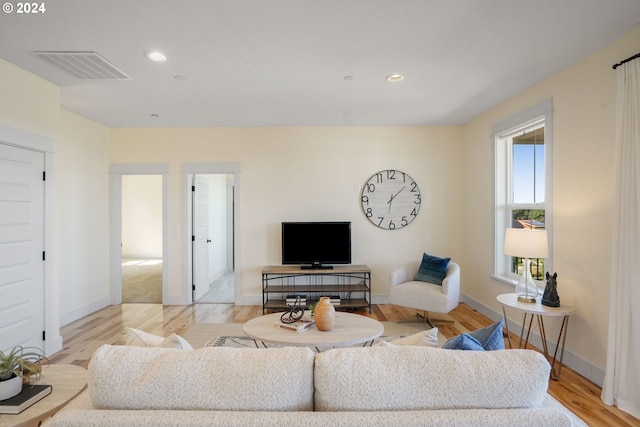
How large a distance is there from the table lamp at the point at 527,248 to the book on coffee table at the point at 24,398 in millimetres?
3416

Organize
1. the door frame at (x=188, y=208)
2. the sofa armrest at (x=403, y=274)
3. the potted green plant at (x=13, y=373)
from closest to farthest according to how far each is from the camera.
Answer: the potted green plant at (x=13, y=373)
the sofa armrest at (x=403, y=274)
the door frame at (x=188, y=208)

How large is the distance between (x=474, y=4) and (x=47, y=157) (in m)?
3.90

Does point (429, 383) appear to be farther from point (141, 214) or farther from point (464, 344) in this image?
point (141, 214)

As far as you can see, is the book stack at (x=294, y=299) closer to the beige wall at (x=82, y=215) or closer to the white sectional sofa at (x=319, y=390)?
the beige wall at (x=82, y=215)

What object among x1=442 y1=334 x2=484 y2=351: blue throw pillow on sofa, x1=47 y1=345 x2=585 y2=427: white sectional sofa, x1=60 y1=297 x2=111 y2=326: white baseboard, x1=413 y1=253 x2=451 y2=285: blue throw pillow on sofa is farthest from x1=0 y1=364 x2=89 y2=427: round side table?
x1=413 y1=253 x2=451 y2=285: blue throw pillow on sofa

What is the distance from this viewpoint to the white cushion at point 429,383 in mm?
1139

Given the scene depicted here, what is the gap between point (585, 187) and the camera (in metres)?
2.87

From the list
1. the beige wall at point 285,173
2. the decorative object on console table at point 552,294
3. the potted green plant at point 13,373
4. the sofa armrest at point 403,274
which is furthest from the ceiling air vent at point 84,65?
the decorative object on console table at point 552,294

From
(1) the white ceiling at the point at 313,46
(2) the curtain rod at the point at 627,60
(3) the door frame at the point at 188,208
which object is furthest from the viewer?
(3) the door frame at the point at 188,208

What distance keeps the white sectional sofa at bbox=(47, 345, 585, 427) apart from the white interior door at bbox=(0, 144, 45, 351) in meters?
2.60

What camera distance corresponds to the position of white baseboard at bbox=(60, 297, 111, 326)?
14.0 ft

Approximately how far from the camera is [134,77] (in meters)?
3.26

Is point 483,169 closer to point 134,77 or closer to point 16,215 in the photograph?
point 134,77

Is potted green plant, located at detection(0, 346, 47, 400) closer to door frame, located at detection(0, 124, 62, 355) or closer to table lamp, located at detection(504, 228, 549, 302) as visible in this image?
door frame, located at detection(0, 124, 62, 355)
